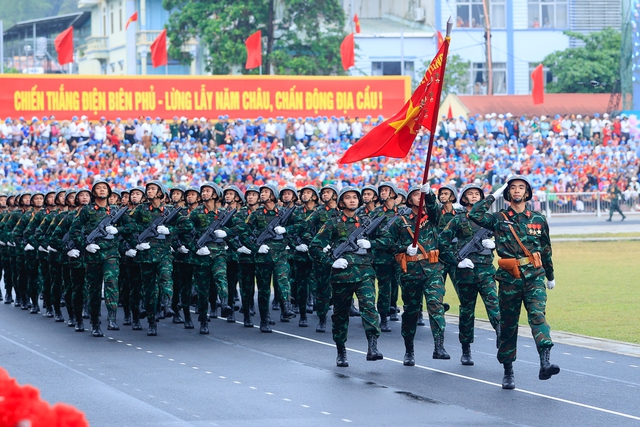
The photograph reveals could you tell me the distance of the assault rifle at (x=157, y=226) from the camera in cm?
1550

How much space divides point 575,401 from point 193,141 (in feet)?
92.3

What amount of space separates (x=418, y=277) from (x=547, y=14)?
168 ft

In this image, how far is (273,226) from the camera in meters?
15.9

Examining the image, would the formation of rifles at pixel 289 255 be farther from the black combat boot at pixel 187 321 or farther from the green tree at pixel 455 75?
the green tree at pixel 455 75

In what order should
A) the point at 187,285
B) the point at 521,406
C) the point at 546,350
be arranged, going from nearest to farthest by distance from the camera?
the point at 521,406
the point at 546,350
the point at 187,285

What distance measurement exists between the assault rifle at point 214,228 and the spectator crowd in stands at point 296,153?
56.5 ft

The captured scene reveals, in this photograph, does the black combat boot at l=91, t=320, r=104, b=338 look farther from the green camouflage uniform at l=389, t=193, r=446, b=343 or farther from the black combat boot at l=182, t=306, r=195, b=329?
the green camouflage uniform at l=389, t=193, r=446, b=343

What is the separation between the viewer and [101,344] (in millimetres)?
14172

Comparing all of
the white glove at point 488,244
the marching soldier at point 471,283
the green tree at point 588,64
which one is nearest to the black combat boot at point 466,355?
the marching soldier at point 471,283

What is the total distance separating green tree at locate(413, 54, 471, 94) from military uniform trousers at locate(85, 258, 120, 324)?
138 feet

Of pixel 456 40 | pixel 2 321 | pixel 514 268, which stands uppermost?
pixel 456 40

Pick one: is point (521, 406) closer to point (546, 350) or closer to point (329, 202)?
point (546, 350)

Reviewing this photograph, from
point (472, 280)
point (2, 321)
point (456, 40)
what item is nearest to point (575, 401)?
point (472, 280)

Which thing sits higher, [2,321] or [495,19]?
[495,19]
